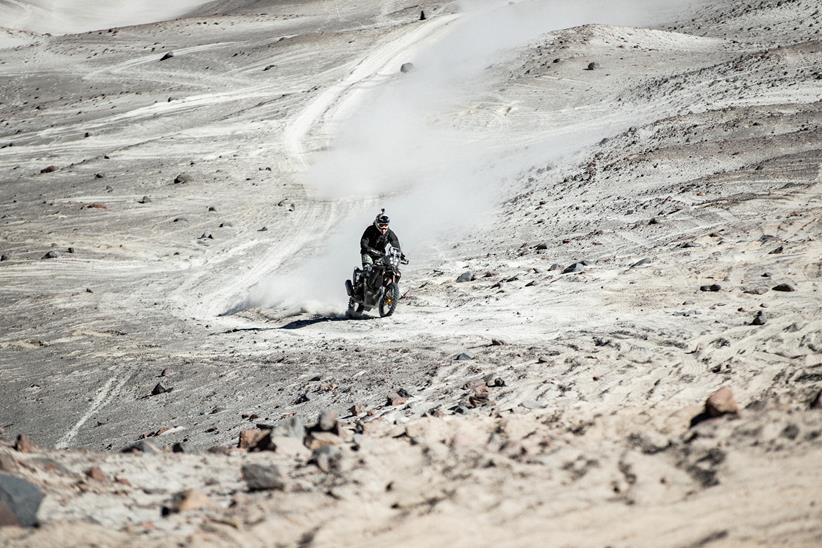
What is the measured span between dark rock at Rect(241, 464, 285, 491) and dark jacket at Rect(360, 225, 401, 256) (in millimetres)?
9816

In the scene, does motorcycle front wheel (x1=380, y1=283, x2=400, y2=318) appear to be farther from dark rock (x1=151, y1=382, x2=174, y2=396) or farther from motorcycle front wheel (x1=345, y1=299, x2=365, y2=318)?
dark rock (x1=151, y1=382, x2=174, y2=396)

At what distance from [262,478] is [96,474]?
58.1 inches

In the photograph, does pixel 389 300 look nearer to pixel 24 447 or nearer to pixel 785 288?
pixel 785 288

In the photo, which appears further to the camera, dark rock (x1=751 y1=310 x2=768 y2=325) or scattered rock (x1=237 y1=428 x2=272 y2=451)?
dark rock (x1=751 y1=310 x2=768 y2=325)

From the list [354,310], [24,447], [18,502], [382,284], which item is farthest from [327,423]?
[354,310]

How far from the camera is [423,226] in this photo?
25.5 meters

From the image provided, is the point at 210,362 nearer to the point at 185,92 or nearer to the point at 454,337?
the point at 454,337

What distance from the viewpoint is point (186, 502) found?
7.00 m

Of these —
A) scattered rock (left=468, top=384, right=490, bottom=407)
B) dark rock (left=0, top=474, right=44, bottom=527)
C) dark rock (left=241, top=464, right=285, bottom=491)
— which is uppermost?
dark rock (left=0, top=474, right=44, bottom=527)

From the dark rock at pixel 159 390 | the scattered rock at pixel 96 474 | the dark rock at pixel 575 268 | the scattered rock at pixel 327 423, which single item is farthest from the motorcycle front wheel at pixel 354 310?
the scattered rock at pixel 96 474

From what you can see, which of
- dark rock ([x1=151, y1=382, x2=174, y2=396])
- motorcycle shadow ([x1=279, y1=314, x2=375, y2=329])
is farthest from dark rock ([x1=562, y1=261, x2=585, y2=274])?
dark rock ([x1=151, y1=382, x2=174, y2=396])

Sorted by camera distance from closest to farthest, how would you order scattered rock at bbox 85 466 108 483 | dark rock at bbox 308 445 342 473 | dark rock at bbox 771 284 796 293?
scattered rock at bbox 85 466 108 483 → dark rock at bbox 308 445 342 473 → dark rock at bbox 771 284 796 293

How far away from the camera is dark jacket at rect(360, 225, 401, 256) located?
17109 mm

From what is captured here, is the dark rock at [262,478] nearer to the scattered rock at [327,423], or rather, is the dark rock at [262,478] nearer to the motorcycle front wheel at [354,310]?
the scattered rock at [327,423]
